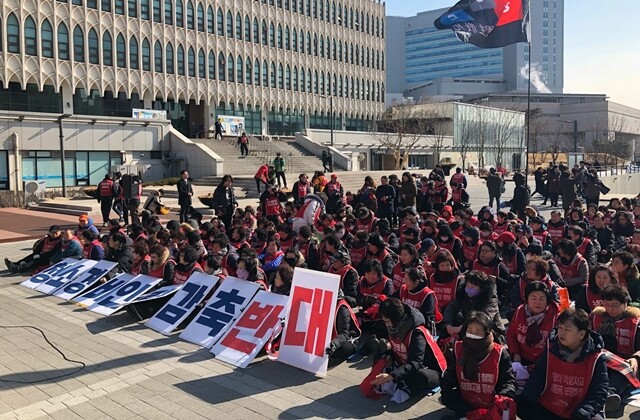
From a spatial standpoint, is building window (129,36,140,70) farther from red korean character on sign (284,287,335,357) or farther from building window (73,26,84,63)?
red korean character on sign (284,287,335,357)

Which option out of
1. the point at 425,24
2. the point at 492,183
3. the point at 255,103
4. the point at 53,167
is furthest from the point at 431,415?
the point at 425,24

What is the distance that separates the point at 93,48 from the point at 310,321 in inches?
1664

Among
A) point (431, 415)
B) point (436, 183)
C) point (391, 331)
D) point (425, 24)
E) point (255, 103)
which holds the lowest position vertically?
point (431, 415)

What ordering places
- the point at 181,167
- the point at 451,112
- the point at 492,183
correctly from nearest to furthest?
the point at 492,183 → the point at 181,167 → the point at 451,112

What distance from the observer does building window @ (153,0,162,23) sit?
47.9m

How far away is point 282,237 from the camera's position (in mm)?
12438

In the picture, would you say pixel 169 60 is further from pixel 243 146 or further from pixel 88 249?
pixel 88 249

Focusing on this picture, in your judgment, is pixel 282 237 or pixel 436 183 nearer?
pixel 282 237

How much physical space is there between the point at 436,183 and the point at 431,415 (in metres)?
13.5

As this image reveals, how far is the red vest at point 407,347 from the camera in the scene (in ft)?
19.8

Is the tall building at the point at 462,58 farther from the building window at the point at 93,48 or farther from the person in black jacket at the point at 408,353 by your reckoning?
the person in black jacket at the point at 408,353

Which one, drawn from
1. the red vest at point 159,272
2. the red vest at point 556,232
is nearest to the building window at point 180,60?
the red vest at point 556,232

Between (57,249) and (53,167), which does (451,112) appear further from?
(57,249)

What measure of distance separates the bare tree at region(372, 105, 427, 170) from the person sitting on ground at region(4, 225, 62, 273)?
4431 cm
